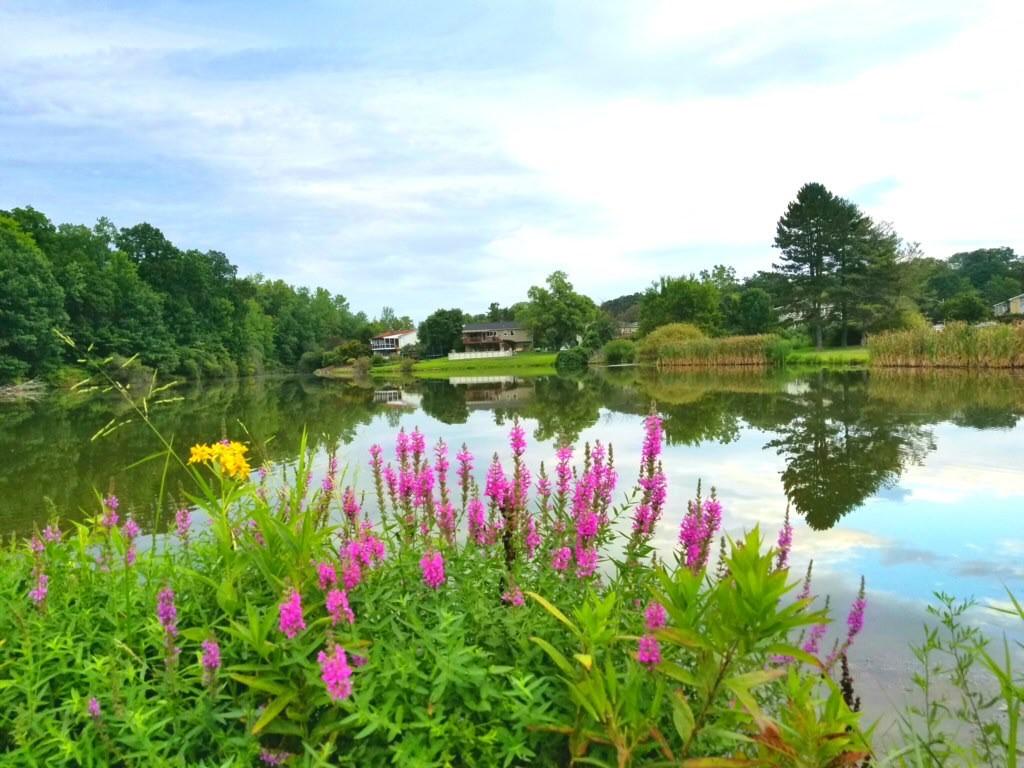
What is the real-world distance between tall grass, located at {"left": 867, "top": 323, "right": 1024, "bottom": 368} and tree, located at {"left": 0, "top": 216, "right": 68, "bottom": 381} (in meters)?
60.7

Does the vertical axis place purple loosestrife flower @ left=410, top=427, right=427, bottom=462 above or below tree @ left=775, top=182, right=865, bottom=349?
below

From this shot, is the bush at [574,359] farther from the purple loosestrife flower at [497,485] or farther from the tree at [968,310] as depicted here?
the purple loosestrife flower at [497,485]

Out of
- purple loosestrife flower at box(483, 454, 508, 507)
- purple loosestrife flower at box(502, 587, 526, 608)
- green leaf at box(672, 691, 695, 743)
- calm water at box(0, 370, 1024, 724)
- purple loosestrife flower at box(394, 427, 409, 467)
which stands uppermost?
purple loosestrife flower at box(394, 427, 409, 467)

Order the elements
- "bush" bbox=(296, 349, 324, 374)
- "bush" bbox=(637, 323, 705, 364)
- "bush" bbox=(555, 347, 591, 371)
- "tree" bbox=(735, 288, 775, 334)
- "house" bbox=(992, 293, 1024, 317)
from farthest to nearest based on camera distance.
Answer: "bush" bbox=(296, 349, 324, 374)
"house" bbox=(992, 293, 1024, 317)
"bush" bbox=(555, 347, 591, 371)
"tree" bbox=(735, 288, 775, 334)
"bush" bbox=(637, 323, 705, 364)

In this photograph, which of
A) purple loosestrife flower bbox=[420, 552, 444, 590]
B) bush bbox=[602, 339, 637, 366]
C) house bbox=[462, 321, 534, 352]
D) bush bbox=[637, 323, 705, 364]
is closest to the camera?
purple loosestrife flower bbox=[420, 552, 444, 590]

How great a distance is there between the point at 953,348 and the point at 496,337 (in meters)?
85.3

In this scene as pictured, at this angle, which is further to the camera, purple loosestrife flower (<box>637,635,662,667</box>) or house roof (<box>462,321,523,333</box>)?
house roof (<box>462,321,523,333</box>)

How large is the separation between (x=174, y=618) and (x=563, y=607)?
160 cm

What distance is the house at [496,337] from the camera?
359ft

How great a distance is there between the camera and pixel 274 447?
54.7 feet

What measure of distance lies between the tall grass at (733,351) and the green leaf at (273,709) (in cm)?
4935

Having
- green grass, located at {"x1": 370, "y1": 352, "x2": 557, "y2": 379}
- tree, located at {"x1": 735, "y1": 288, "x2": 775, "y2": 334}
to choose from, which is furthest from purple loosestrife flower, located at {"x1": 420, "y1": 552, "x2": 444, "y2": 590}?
green grass, located at {"x1": 370, "y1": 352, "x2": 557, "y2": 379}

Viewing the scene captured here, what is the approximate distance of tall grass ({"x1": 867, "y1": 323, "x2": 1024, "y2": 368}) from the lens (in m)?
29.6

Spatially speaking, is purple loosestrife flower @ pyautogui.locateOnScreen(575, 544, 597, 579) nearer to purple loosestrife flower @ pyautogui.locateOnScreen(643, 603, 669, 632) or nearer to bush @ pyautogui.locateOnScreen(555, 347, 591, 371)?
purple loosestrife flower @ pyautogui.locateOnScreen(643, 603, 669, 632)
